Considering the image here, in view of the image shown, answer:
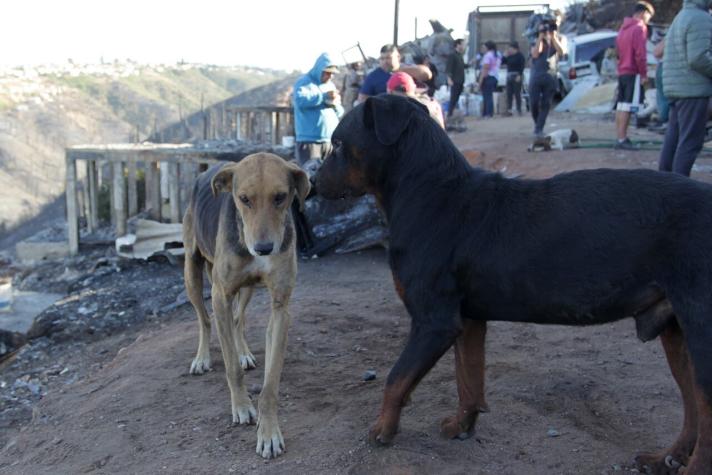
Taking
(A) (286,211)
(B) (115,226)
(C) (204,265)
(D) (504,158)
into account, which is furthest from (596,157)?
(B) (115,226)

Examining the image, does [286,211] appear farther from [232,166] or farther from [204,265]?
[204,265]

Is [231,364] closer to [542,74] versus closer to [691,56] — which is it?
[691,56]

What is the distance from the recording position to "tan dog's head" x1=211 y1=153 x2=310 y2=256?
423cm

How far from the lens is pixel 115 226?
13820 mm

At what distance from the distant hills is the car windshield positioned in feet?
49.2

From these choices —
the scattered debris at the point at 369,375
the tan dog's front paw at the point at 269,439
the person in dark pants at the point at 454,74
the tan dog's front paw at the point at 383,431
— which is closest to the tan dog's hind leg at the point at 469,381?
the tan dog's front paw at the point at 383,431

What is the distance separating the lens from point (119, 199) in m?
13.2

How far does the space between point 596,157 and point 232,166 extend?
25.9 ft

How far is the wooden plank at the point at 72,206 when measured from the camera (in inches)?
542

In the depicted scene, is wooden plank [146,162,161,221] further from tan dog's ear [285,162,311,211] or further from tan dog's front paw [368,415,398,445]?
tan dog's front paw [368,415,398,445]

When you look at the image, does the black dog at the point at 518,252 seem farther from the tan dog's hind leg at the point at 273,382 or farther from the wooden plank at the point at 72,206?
the wooden plank at the point at 72,206

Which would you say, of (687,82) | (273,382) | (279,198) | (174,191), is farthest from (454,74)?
(273,382)

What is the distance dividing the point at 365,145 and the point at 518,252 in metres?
1.07

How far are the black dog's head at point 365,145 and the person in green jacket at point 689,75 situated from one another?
4.89 meters
